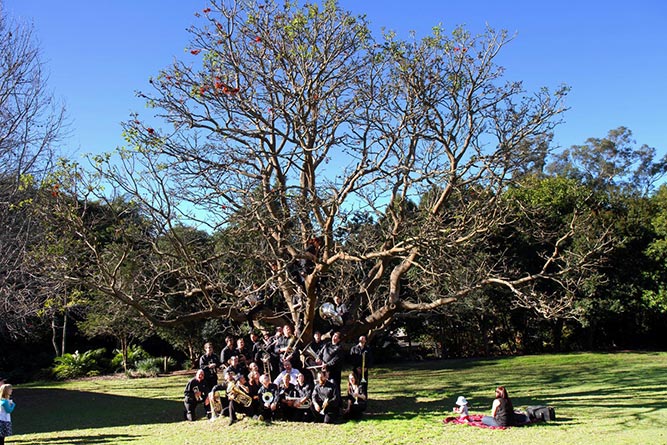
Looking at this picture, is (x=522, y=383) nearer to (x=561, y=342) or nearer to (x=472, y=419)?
(x=472, y=419)

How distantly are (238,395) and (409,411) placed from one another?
333 cm

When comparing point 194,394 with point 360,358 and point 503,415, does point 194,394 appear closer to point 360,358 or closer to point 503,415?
point 360,358

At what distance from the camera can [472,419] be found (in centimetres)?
986

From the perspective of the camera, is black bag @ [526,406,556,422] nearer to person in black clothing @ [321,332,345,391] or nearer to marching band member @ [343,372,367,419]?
marching band member @ [343,372,367,419]

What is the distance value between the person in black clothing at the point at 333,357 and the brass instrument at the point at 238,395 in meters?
Result: 1.56

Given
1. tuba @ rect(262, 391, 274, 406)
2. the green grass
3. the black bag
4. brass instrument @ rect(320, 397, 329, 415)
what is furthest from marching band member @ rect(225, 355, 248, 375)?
the black bag

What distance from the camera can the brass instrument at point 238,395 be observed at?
10250 millimetres

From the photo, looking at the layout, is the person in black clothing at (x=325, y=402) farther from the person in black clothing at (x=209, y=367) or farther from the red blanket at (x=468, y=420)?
the person in black clothing at (x=209, y=367)

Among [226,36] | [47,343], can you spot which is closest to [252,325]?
[226,36]

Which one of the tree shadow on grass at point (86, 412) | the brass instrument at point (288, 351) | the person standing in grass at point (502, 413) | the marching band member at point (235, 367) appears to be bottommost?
the person standing in grass at point (502, 413)

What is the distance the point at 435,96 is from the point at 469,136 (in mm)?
1124

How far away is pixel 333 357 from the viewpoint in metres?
11.0

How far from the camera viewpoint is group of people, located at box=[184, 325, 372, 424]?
33.8ft

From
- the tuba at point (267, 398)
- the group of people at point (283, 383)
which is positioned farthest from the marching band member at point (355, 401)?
the tuba at point (267, 398)
